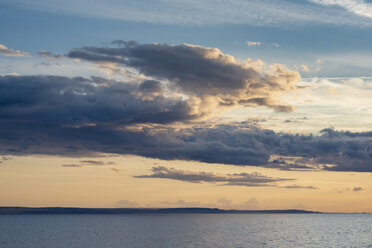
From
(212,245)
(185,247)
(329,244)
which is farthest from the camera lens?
(329,244)

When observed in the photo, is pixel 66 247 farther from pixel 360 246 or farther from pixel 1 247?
pixel 360 246

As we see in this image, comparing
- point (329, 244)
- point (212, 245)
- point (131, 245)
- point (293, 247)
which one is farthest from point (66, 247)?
point (329, 244)

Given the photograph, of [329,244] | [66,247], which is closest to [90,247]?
[66,247]

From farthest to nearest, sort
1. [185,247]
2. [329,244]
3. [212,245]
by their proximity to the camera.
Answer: [329,244] < [212,245] < [185,247]

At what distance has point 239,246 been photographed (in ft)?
561

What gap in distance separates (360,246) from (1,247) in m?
148

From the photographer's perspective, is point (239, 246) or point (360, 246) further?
point (360, 246)

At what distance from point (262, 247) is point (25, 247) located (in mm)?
95020

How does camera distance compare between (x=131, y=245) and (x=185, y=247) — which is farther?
(x=131, y=245)

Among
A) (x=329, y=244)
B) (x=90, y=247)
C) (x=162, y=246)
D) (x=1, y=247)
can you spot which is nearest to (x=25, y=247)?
(x=1, y=247)

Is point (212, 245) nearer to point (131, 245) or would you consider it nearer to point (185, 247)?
point (185, 247)

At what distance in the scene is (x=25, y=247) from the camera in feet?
584

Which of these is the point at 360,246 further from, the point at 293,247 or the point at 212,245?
the point at 212,245

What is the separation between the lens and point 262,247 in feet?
550
